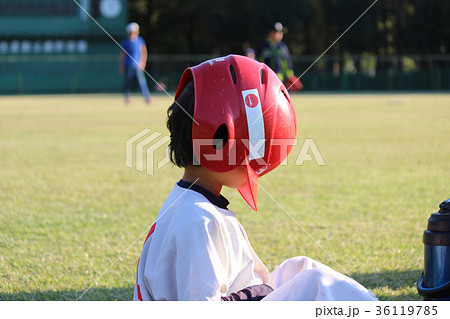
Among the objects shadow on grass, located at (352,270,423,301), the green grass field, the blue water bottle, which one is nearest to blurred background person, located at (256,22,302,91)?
the green grass field

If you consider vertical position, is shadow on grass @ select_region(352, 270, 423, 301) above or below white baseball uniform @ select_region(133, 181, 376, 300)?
below

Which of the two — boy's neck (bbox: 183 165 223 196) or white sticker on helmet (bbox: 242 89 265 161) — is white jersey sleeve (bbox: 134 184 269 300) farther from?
white sticker on helmet (bbox: 242 89 265 161)

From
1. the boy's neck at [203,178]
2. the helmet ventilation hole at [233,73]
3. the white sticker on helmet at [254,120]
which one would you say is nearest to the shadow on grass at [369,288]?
the boy's neck at [203,178]

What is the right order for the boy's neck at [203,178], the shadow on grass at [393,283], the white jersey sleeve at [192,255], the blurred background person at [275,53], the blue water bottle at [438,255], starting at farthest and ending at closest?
the blurred background person at [275,53] → the shadow on grass at [393,283] → the boy's neck at [203,178] → the blue water bottle at [438,255] → the white jersey sleeve at [192,255]

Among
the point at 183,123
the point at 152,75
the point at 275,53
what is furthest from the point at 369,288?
the point at 152,75

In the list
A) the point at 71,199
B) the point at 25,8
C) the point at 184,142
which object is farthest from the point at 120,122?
the point at 25,8

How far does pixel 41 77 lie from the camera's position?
37.2 meters

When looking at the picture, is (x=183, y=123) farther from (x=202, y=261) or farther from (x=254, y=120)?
(x=202, y=261)

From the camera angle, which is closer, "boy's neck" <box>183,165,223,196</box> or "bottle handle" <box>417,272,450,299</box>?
"bottle handle" <box>417,272,450,299</box>

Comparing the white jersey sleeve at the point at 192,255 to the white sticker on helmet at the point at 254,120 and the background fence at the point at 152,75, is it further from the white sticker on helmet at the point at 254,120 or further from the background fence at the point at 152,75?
the background fence at the point at 152,75

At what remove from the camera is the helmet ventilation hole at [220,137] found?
1.99 metres

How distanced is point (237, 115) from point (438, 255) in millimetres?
795

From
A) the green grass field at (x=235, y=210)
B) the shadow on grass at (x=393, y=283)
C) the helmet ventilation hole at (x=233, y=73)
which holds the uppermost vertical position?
the helmet ventilation hole at (x=233, y=73)

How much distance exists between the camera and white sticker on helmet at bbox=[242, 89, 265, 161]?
198cm
